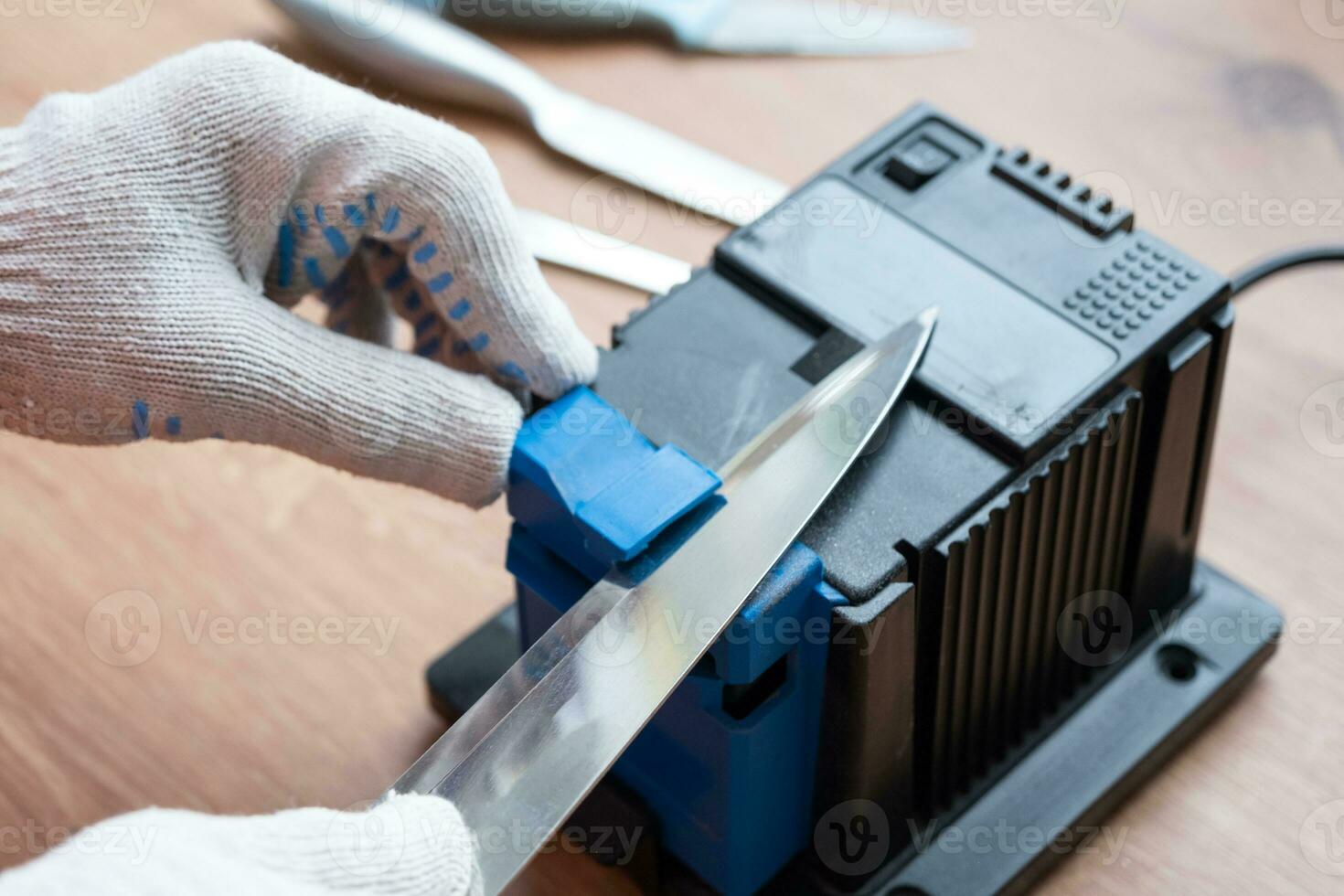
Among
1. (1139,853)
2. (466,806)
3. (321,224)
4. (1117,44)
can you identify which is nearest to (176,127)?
(321,224)

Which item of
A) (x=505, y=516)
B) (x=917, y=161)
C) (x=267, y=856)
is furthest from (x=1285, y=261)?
(x=267, y=856)

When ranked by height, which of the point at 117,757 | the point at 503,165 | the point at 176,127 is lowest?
the point at 117,757

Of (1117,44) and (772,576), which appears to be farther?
(1117,44)

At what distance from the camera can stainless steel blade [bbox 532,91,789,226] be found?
2.17ft

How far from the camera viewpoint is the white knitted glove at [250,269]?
0.41 meters

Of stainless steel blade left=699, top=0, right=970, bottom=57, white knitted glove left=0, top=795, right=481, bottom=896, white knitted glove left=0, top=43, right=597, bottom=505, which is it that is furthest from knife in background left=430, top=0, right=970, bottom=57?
white knitted glove left=0, top=795, right=481, bottom=896

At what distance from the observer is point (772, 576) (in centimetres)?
41

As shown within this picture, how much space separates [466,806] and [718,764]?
0.29 ft

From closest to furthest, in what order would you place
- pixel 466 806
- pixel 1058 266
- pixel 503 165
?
pixel 466 806 < pixel 1058 266 < pixel 503 165

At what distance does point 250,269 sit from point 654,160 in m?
0.27

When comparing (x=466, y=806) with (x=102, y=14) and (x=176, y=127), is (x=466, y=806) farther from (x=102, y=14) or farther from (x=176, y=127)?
(x=102, y=14)

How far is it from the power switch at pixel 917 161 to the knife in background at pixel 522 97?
130mm

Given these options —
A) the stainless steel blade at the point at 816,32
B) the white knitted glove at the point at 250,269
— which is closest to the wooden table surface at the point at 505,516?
the stainless steel blade at the point at 816,32

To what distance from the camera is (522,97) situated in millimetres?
686
